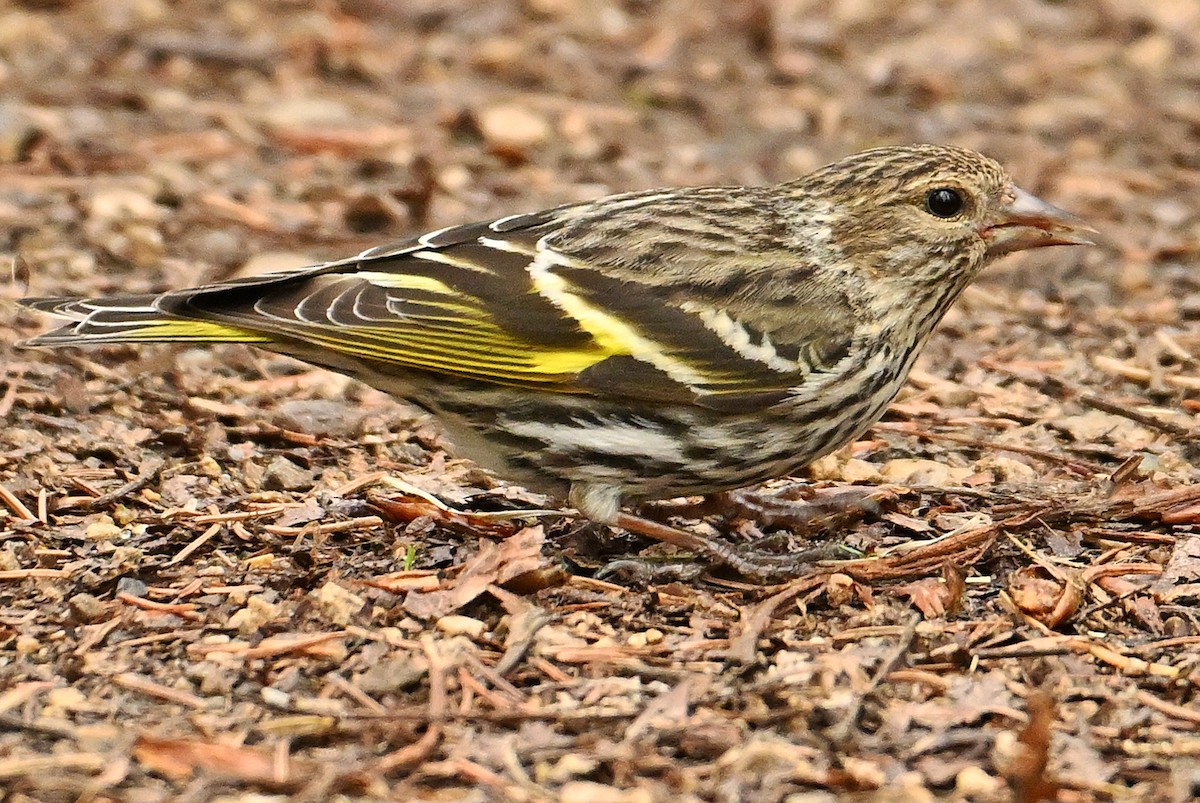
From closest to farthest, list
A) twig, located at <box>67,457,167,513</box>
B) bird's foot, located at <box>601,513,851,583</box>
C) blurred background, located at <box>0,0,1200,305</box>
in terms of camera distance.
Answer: bird's foot, located at <box>601,513,851,583</box> → twig, located at <box>67,457,167,513</box> → blurred background, located at <box>0,0,1200,305</box>

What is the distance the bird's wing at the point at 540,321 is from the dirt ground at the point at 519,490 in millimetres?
546

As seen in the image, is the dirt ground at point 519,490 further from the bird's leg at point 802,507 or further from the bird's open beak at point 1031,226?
the bird's open beak at point 1031,226

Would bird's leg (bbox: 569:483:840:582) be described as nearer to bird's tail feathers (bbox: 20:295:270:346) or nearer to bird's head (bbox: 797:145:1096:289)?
bird's head (bbox: 797:145:1096:289)

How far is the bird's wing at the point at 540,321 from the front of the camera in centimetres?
507

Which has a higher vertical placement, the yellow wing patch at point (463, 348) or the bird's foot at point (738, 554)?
the yellow wing patch at point (463, 348)

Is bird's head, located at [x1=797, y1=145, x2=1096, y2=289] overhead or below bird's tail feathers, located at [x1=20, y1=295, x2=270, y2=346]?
overhead

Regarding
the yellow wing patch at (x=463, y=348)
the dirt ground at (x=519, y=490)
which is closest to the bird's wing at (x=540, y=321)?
the yellow wing patch at (x=463, y=348)

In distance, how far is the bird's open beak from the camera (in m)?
5.40

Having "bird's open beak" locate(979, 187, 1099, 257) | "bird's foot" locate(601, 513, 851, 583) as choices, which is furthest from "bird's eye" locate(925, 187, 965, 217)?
"bird's foot" locate(601, 513, 851, 583)

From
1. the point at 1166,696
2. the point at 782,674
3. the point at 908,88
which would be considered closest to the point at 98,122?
the point at 908,88

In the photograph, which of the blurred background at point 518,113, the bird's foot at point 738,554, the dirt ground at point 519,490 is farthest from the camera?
the blurred background at point 518,113

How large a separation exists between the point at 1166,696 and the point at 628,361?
1792 millimetres

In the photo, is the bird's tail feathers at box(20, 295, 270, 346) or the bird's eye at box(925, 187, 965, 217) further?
the bird's eye at box(925, 187, 965, 217)

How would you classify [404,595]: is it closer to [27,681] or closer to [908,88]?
[27,681]
